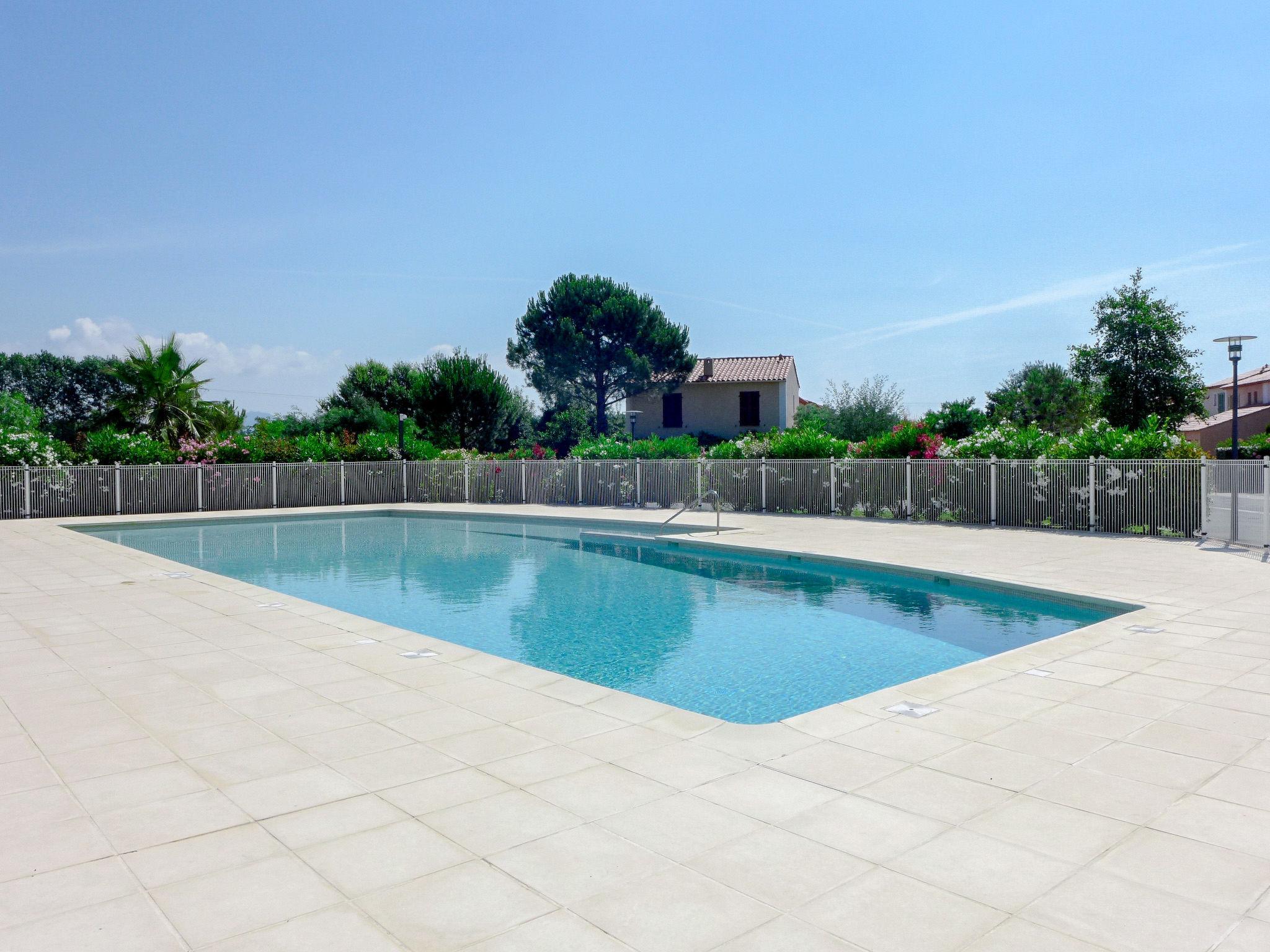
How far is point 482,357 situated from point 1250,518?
2910 cm

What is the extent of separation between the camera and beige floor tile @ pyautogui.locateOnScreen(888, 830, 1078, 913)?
2596 millimetres

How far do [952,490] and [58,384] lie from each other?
57439 millimetres

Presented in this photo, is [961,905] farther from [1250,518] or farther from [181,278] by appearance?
[181,278]

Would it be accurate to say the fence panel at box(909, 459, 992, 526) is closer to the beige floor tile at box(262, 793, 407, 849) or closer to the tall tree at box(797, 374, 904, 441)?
the tall tree at box(797, 374, 904, 441)

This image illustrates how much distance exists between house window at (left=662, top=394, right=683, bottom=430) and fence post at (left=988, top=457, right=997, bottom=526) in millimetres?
20237

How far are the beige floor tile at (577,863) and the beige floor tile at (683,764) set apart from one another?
0.59m

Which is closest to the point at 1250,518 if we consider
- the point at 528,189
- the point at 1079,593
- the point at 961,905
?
the point at 1079,593

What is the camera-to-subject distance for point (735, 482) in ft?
66.4

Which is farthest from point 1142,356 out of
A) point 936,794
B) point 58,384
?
point 58,384

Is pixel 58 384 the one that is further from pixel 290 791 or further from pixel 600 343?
pixel 290 791

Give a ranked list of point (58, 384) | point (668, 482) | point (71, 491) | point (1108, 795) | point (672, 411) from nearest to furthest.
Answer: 1. point (1108, 795)
2. point (71, 491)
3. point (668, 482)
4. point (672, 411)
5. point (58, 384)

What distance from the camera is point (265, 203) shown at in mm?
17500

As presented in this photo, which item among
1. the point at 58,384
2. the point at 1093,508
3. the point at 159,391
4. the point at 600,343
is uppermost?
the point at 58,384

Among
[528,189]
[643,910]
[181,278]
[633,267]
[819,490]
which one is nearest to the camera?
[643,910]
